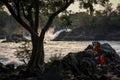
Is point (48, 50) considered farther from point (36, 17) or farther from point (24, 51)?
point (36, 17)

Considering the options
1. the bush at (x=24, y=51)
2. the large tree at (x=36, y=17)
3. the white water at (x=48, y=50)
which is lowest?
the white water at (x=48, y=50)

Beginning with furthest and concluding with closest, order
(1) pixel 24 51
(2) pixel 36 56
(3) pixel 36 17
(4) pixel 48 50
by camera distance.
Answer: (4) pixel 48 50
(1) pixel 24 51
(3) pixel 36 17
(2) pixel 36 56

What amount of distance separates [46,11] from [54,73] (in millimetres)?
11740

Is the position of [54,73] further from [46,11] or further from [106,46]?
[106,46]

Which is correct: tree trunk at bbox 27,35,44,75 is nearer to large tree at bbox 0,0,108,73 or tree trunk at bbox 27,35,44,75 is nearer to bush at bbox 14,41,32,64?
large tree at bbox 0,0,108,73

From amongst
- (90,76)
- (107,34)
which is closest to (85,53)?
(90,76)

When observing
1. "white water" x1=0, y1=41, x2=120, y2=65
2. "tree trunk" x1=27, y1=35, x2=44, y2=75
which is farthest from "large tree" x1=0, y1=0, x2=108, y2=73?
"white water" x1=0, y1=41, x2=120, y2=65

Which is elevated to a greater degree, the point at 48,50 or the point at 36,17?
the point at 36,17

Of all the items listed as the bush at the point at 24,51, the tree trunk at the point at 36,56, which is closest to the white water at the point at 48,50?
the bush at the point at 24,51

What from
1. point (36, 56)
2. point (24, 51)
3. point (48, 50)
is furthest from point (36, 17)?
point (48, 50)

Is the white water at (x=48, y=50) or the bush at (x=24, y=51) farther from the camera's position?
the white water at (x=48, y=50)

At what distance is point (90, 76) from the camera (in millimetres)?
21734

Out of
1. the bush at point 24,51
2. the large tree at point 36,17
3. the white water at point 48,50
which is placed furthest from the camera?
the white water at point 48,50

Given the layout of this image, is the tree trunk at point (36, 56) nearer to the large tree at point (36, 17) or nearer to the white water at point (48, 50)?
the large tree at point (36, 17)
